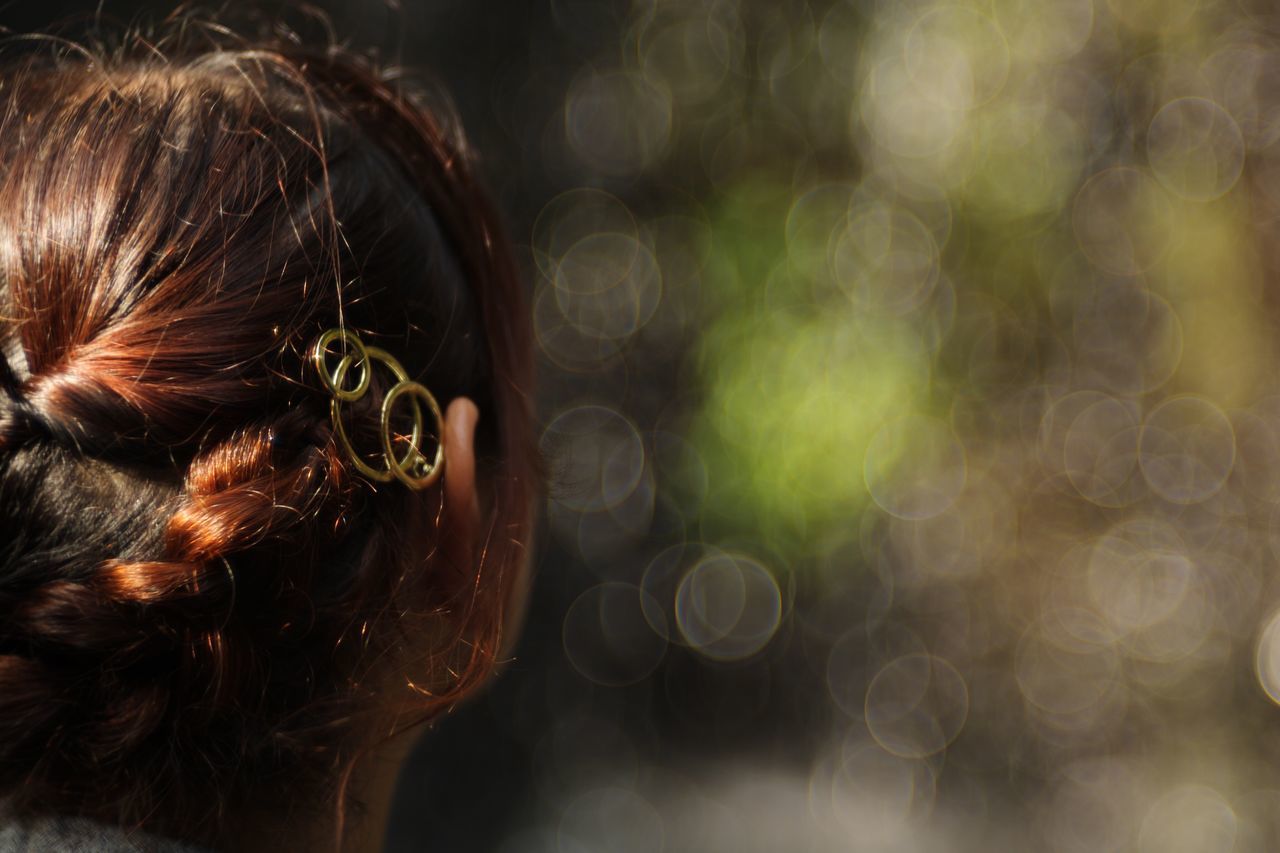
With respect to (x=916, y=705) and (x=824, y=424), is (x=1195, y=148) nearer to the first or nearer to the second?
(x=824, y=424)

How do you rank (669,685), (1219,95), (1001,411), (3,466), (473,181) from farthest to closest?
(669,685) → (1001,411) → (1219,95) → (473,181) → (3,466)

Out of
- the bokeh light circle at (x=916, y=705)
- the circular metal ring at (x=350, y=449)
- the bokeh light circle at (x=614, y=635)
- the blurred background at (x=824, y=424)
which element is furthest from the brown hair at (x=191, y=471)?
the bokeh light circle at (x=916, y=705)

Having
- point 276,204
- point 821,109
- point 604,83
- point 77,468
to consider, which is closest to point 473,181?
point 276,204

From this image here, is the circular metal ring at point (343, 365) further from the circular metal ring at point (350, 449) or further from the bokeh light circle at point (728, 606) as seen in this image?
the bokeh light circle at point (728, 606)

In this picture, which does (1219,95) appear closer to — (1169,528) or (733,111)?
(1169,528)

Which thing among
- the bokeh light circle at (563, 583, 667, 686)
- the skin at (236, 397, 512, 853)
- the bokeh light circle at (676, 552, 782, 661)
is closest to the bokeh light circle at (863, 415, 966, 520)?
the bokeh light circle at (676, 552, 782, 661)

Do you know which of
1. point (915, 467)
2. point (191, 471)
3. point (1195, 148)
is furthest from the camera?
point (915, 467)

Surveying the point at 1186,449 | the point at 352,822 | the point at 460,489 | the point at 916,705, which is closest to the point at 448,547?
the point at 460,489

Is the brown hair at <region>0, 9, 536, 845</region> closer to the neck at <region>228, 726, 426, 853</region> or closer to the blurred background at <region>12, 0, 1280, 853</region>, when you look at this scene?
the neck at <region>228, 726, 426, 853</region>
